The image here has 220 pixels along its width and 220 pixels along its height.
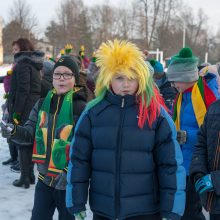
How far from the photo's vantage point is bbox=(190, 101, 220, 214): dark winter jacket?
2.32 metres

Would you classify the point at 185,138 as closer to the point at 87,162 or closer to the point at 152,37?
the point at 87,162

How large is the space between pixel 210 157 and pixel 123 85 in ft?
2.48

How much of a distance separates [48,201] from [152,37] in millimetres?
46304

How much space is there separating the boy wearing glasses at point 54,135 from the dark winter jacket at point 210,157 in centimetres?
95

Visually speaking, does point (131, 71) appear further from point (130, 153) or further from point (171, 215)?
point (171, 215)

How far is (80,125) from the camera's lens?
89.4 inches

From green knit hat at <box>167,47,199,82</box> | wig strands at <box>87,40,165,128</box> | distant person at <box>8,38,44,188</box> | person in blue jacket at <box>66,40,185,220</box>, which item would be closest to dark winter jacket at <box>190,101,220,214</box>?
person in blue jacket at <box>66,40,185,220</box>

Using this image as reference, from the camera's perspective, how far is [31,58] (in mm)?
5020

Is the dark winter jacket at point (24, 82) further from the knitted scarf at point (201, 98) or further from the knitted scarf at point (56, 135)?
the knitted scarf at point (201, 98)

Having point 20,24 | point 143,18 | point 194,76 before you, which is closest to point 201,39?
point 143,18

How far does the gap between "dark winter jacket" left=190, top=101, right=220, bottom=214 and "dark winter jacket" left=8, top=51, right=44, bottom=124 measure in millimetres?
3079

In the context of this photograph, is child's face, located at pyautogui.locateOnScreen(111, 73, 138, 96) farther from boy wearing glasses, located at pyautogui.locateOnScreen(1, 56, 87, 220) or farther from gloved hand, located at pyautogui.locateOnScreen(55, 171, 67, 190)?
gloved hand, located at pyautogui.locateOnScreen(55, 171, 67, 190)

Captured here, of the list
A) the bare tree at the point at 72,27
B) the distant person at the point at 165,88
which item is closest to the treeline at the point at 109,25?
the bare tree at the point at 72,27

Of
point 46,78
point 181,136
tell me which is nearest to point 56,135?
point 181,136
